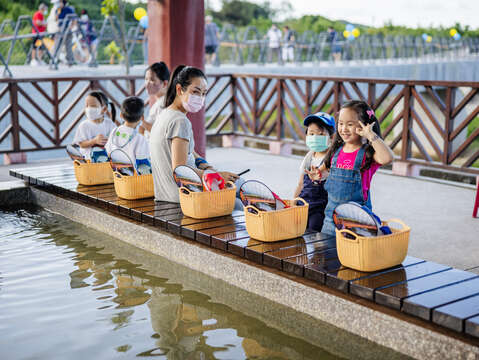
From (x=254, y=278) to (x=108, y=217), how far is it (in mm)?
1636

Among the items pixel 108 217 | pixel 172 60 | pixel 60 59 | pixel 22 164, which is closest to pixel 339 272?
pixel 108 217

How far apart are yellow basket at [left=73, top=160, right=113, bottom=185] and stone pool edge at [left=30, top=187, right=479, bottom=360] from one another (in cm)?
52

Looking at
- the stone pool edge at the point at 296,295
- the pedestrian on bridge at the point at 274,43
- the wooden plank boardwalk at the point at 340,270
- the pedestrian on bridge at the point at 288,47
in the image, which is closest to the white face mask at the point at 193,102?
A: the wooden plank boardwalk at the point at 340,270

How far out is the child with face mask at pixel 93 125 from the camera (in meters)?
5.61

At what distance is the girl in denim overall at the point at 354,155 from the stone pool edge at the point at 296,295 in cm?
59

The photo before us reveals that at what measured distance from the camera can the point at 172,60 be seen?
709cm

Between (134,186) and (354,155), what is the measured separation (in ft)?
6.09

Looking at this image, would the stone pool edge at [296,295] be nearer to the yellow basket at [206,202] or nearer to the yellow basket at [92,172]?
the yellow basket at [206,202]

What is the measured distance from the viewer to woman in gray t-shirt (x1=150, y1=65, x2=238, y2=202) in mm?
4121

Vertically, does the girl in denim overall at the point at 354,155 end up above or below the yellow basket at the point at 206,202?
above

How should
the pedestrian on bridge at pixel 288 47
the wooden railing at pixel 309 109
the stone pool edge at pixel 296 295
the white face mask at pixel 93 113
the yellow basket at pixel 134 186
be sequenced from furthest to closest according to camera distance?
the pedestrian on bridge at pixel 288 47
the wooden railing at pixel 309 109
the white face mask at pixel 93 113
the yellow basket at pixel 134 186
the stone pool edge at pixel 296 295

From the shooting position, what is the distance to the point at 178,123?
13.5ft

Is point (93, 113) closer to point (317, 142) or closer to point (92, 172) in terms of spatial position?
point (92, 172)

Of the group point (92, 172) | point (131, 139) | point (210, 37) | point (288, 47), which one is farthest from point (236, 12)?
point (131, 139)
